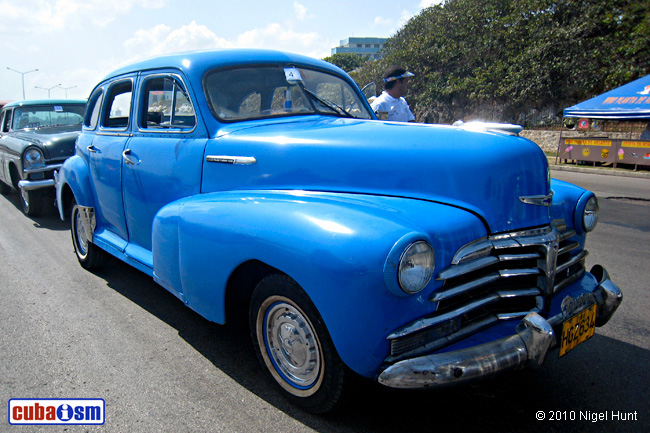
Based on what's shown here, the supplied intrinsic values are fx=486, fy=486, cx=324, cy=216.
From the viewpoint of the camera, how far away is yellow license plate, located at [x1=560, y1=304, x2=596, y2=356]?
7.29ft

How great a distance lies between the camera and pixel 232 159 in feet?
9.30

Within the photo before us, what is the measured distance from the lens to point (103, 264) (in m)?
4.65

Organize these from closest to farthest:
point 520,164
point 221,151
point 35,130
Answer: point 520,164, point 221,151, point 35,130

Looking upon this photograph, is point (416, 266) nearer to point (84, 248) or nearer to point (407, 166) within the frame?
point (407, 166)

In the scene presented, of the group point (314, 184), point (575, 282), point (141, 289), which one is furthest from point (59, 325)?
point (575, 282)

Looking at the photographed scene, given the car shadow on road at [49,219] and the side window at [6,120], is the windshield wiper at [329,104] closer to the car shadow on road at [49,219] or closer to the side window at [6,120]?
the car shadow on road at [49,219]

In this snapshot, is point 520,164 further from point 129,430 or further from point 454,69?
point 454,69

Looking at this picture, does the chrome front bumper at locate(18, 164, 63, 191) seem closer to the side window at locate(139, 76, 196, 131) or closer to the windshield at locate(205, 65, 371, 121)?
the side window at locate(139, 76, 196, 131)

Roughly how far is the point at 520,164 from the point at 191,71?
2.13m

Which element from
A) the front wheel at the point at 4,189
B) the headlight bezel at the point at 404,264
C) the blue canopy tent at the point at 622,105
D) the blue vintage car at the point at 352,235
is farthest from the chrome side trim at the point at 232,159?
the blue canopy tent at the point at 622,105

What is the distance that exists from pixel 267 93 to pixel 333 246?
171 centimetres

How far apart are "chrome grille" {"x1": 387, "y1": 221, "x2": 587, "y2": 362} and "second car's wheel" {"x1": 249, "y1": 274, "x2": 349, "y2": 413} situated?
1.09ft

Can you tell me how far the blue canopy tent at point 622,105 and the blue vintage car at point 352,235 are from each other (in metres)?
13.9

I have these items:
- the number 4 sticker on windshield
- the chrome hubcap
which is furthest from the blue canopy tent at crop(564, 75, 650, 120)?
the chrome hubcap
